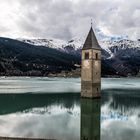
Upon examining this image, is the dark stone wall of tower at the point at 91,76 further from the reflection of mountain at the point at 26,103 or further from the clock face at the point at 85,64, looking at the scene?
the reflection of mountain at the point at 26,103

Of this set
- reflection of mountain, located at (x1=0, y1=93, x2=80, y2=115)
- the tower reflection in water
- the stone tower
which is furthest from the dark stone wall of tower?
the tower reflection in water

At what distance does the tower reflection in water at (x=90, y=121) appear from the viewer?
2708 centimetres

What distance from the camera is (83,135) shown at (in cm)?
2677

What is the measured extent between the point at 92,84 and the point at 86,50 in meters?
6.84

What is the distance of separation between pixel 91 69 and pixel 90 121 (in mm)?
23878

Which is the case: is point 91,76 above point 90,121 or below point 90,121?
above

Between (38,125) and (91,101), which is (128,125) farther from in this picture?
(91,101)

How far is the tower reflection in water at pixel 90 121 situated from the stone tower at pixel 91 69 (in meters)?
7.03

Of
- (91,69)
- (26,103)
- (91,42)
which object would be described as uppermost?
(91,42)

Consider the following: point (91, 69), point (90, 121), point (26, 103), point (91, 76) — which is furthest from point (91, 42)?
point (90, 121)

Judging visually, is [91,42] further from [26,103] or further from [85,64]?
[26,103]

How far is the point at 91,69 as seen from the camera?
190 feet

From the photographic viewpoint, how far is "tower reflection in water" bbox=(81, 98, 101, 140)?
2708 cm

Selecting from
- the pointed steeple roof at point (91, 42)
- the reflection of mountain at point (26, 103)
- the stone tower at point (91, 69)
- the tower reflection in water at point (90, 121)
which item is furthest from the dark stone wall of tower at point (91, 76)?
the tower reflection in water at point (90, 121)
